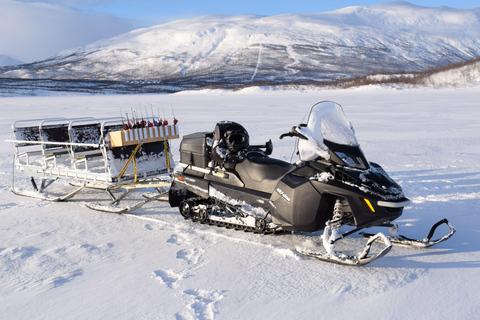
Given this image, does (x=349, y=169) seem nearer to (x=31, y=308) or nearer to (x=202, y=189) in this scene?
(x=202, y=189)

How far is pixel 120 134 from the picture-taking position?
479 cm

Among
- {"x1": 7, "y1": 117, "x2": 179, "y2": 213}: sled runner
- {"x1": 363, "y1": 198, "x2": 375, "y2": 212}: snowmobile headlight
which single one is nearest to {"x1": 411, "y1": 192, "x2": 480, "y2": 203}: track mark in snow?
{"x1": 363, "y1": 198, "x2": 375, "y2": 212}: snowmobile headlight

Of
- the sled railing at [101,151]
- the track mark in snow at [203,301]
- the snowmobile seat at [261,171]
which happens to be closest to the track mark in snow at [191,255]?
the track mark in snow at [203,301]

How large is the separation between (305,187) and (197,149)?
4.71ft

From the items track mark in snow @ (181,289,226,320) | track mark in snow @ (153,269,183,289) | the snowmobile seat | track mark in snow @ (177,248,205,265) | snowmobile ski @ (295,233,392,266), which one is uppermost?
the snowmobile seat

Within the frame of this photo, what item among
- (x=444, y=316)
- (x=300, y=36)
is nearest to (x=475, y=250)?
(x=444, y=316)

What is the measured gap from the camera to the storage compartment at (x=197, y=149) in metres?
4.39

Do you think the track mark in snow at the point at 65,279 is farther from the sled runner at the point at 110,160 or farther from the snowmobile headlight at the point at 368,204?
the snowmobile headlight at the point at 368,204

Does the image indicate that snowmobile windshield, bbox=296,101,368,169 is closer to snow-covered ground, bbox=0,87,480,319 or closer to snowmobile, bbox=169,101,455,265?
snowmobile, bbox=169,101,455,265

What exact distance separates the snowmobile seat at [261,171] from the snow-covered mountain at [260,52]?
248ft

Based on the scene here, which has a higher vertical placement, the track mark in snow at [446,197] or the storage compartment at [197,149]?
the storage compartment at [197,149]

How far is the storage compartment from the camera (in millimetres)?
4387

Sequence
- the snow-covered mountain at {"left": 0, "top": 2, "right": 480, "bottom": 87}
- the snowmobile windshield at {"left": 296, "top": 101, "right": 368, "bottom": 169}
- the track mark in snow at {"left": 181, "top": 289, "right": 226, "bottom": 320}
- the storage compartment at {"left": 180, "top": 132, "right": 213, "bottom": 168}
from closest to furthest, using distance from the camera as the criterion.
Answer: the track mark in snow at {"left": 181, "top": 289, "right": 226, "bottom": 320}
the snowmobile windshield at {"left": 296, "top": 101, "right": 368, "bottom": 169}
the storage compartment at {"left": 180, "top": 132, "right": 213, "bottom": 168}
the snow-covered mountain at {"left": 0, "top": 2, "right": 480, "bottom": 87}

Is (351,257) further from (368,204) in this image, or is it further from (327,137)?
(327,137)
